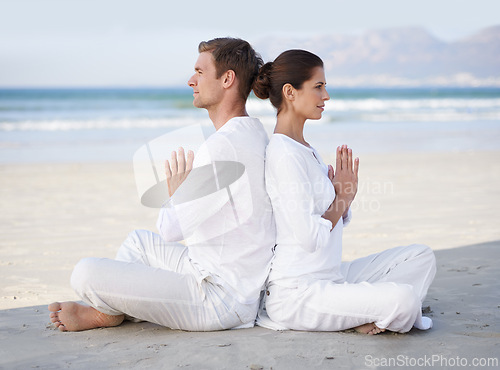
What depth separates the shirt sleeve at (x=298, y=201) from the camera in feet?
9.84

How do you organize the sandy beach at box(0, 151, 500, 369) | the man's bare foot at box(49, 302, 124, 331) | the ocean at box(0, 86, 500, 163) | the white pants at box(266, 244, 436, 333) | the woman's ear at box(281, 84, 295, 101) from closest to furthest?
1. the sandy beach at box(0, 151, 500, 369)
2. the white pants at box(266, 244, 436, 333)
3. the woman's ear at box(281, 84, 295, 101)
4. the man's bare foot at box(49, 302, 124, 331)
5. the ocean at box(0, 86, 500, 163)

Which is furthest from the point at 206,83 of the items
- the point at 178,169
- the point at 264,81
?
the point at 178,169

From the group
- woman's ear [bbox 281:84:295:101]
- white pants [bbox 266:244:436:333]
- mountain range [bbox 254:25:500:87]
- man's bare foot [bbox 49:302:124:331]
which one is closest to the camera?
white pants [bbox 266:244:436:333]

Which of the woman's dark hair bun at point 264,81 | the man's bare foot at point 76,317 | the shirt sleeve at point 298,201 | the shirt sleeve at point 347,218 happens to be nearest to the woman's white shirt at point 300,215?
the shirt sleeve at point 298,201

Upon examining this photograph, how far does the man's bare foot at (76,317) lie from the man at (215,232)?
12cm

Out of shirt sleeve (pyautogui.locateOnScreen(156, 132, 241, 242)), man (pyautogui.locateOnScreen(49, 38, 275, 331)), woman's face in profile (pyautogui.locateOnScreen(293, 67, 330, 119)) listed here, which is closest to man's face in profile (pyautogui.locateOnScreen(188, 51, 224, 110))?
man (pyautogui.locateOnScreen(49, 38, 275, 331))

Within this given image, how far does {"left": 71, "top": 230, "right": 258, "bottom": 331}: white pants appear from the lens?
3189 millimetres

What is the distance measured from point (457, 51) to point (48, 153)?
9.42 meters

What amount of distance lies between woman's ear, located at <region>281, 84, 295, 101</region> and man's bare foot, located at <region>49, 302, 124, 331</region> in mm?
1526

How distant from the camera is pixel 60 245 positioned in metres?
5.78

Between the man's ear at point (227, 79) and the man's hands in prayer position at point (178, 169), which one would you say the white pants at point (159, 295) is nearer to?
the man's hands in prayer position at point (178, 169)

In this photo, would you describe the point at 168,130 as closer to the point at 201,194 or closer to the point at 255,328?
the point at 255,328

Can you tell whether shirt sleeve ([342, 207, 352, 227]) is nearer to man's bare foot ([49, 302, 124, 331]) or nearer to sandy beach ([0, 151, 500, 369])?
sandy beach ([0, 151, 500, 369])

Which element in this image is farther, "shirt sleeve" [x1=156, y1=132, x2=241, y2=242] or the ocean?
the ocean
